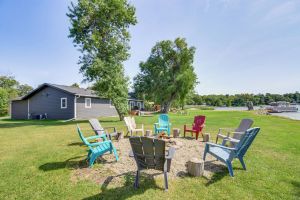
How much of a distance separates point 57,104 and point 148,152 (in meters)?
19.4

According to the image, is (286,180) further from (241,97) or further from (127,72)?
(241,97)

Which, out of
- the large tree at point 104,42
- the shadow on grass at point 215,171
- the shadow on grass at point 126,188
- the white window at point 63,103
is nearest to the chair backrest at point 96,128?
the shadow on grass at point 126,188

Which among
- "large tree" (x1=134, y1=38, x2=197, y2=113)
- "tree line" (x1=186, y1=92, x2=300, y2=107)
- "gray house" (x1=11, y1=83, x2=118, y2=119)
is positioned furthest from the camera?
"tree line" (x1=186, y1=92, x2=300, y2=107)

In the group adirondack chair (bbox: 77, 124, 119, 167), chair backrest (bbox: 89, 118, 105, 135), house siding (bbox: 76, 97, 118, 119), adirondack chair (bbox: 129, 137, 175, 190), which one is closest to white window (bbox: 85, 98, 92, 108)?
house siding (bbox: 76, 97, 118, 119)

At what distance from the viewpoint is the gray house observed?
18781 mm

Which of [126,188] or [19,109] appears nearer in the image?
[126,188]

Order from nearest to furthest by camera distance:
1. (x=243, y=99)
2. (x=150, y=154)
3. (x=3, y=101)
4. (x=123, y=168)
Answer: (x=150, y=154) → (x=123, y=168) → (x=3, y=101) → (x=243, y=99)

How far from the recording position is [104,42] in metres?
16.6

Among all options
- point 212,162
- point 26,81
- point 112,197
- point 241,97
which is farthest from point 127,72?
point 241,97

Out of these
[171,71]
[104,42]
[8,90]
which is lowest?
[8,90]

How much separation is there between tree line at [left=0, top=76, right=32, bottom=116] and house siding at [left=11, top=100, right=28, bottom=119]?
4.55 metres

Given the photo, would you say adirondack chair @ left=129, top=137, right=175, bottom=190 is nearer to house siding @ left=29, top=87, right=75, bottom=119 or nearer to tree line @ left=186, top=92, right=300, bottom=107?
house siding @ left=29, top=87, right=75, bottom=119

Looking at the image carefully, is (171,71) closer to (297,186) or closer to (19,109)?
(19,109)

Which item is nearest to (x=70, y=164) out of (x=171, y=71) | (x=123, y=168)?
(x=123, y=168)
